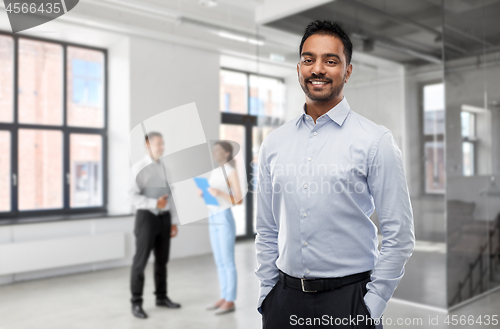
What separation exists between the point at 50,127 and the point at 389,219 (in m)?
4.99

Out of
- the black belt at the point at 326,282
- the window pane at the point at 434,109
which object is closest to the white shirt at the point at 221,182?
the window pane at the point at 434,109

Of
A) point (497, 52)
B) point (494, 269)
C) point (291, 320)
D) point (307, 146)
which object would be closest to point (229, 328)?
point (291, 320)

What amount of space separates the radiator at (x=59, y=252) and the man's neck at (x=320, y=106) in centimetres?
416

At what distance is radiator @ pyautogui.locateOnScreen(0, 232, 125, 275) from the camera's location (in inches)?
171

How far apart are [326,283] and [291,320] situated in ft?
0.55

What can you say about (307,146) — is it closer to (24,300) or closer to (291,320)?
(291,320)

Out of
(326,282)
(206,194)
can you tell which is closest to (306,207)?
(326,282)

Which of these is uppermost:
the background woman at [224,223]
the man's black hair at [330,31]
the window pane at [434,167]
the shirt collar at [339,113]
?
the man's black hair at [330,31]

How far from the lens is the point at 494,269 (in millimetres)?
3832

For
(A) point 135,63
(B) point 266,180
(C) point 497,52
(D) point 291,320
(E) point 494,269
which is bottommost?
(E) point 494,269

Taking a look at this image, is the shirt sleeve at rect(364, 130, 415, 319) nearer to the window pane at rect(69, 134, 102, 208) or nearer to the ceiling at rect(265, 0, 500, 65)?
the ceiling at rect(265, 0, 500, 65)

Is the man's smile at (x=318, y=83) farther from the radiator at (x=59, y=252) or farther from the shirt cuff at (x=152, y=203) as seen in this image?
the radiator at (x=59, y=252)

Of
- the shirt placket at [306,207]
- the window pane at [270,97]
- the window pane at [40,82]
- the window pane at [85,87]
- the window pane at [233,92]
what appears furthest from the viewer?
the window pane at [233,92]

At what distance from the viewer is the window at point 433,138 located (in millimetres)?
3367
